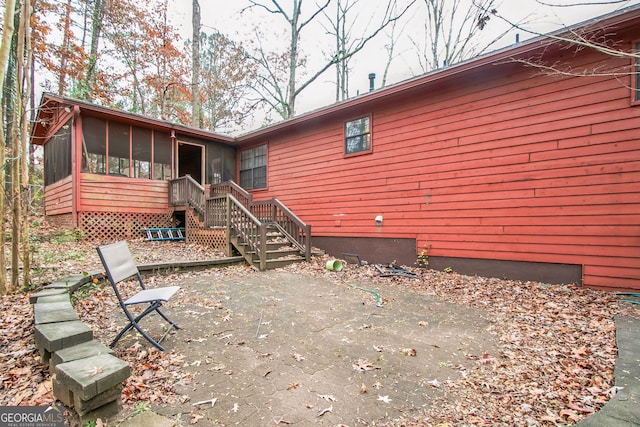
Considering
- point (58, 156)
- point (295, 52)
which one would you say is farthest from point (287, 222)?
point (295, 52)

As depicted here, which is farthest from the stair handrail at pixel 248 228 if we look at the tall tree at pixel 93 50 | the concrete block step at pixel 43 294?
the tall tree at pixel 93 50

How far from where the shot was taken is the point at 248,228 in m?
7.08

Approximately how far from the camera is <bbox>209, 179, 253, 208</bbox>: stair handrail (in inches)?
328

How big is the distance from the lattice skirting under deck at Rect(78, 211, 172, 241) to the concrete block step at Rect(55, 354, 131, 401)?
824 cm

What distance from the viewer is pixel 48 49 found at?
12.9 metres

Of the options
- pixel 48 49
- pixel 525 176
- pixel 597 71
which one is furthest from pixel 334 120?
pixel 48 49

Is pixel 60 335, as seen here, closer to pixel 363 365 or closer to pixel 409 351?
pixel 363 365

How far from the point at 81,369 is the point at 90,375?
117 mm

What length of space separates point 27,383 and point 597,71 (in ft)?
25.8

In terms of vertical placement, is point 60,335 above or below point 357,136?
below

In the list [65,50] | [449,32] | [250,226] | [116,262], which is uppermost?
[449,32]

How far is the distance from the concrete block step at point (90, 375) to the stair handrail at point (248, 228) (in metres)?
4.76

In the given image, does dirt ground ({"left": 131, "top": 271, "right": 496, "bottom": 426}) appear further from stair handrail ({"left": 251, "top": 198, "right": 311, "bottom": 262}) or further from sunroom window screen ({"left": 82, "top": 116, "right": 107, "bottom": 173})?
sunroom window screen ({"left": 82, "top": 116, "right": 107, "bottom": 173})
